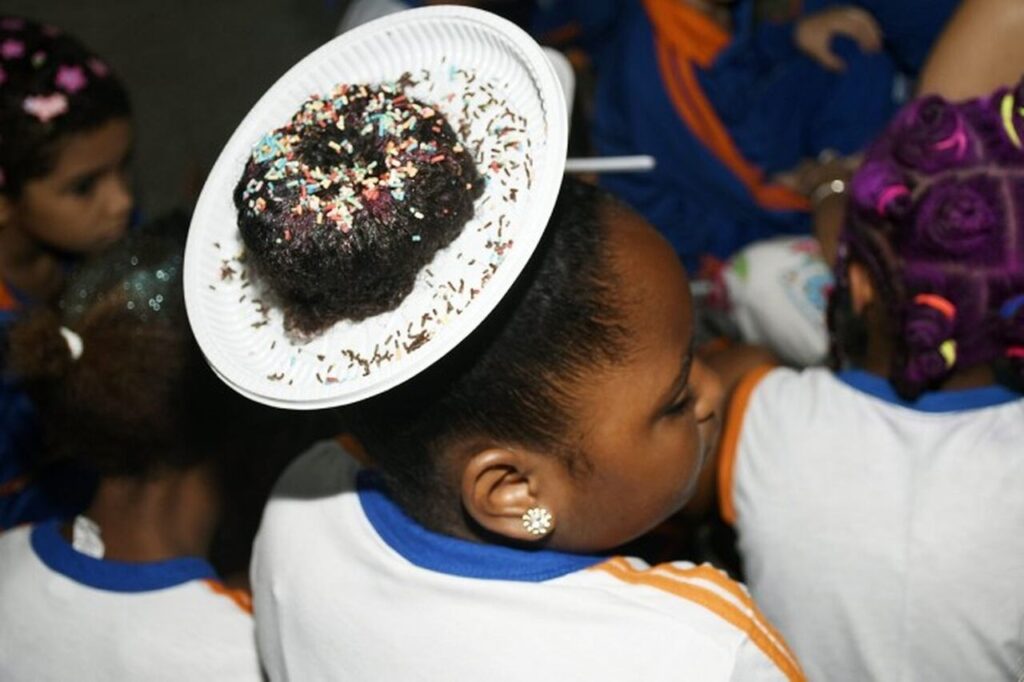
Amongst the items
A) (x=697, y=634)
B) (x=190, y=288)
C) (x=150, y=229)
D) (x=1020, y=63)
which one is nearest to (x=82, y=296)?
(x=150, y=229)

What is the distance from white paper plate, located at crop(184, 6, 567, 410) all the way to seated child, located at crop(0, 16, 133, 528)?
0.81m

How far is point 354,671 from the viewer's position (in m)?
0.74

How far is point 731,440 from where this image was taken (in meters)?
0.99

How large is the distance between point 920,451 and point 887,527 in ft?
0.25

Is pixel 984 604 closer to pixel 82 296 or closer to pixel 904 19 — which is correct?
pixel 82 296

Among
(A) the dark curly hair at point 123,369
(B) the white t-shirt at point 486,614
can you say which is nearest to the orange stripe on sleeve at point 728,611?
(B) the white t-shirt at point 486,614

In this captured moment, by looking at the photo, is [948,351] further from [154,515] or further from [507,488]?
[154,515]

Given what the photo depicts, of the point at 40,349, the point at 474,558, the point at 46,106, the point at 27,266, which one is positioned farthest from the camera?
the point at 27,266

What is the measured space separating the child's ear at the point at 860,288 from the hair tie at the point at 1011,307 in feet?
0.45

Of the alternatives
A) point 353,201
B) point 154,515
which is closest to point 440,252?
point 353,201

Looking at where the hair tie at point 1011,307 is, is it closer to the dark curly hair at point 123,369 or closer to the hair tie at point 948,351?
the hair tie at point 948,351

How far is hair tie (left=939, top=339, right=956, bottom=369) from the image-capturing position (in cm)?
87

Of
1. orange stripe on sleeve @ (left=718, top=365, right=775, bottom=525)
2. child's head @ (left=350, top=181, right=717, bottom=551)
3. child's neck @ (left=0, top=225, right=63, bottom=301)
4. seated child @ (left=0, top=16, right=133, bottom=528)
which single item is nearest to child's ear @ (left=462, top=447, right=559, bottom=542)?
child's head @ (left=350, top=181, right=717, bottom=551)

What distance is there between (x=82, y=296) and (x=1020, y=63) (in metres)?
1.09
